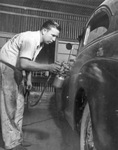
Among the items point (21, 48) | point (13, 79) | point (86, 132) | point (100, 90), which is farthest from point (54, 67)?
point (100, 90)

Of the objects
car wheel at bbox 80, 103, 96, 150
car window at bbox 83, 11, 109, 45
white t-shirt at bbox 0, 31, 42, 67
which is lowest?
car wheel at bbox 80, 103, 96, 150

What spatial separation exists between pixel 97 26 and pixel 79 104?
3.39 ft

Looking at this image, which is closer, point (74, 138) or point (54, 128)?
point (74, 138)

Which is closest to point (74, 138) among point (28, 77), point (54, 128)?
point (54, 128)

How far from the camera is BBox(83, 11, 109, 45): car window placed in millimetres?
A: 2529

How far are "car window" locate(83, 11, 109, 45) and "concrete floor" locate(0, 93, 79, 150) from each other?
4.85 feet

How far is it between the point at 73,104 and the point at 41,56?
3.97 m

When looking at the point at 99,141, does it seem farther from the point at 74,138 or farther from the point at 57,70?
the point at 74,138

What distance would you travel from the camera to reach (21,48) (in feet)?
9.73

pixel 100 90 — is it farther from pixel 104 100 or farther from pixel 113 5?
pixel 113 5

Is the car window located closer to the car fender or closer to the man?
the man

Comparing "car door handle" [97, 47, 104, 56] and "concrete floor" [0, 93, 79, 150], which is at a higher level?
"car door handle" [97, 47, 104, 56]

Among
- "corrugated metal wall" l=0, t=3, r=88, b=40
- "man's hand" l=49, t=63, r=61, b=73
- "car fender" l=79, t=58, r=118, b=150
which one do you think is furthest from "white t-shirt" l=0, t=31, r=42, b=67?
"corrugated metal wall" l=0, t=3, r=88, b=40

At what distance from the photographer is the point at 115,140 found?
5.09ft
